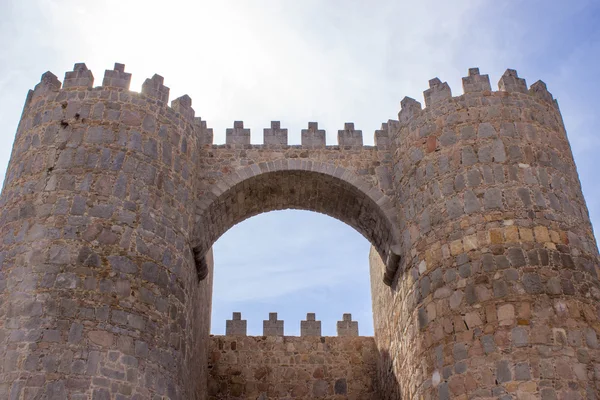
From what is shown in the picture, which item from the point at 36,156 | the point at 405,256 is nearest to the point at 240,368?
the point at 405,256

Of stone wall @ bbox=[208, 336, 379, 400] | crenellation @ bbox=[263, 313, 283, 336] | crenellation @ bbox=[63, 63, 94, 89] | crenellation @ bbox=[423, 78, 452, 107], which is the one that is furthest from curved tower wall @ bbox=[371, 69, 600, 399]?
crenellation @ bbox=[63, 63, 94, 89]

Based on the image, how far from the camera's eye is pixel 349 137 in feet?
43.0

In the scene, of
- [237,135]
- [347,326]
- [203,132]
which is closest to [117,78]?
[203,132]

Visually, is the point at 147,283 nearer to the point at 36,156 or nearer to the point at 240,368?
the point at 36,156

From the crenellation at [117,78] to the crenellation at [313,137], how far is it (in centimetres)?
345

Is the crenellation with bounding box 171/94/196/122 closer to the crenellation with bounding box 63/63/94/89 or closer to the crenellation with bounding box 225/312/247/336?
the crenellation with bounding box 63/63/94/89

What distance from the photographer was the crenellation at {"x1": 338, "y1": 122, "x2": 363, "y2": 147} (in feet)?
42.7

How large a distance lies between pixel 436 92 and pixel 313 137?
2.52 meters

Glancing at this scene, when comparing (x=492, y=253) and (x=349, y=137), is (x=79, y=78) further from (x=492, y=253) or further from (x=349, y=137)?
(x=492, y=253)

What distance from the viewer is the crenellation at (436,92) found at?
11.9 m

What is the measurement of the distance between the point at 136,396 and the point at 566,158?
7754 millimetres

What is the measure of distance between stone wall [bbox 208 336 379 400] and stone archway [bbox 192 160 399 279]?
3.15m

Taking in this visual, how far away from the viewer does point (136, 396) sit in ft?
29.7

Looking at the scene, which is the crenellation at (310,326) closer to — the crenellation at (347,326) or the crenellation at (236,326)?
the crenellation at (347,326)
